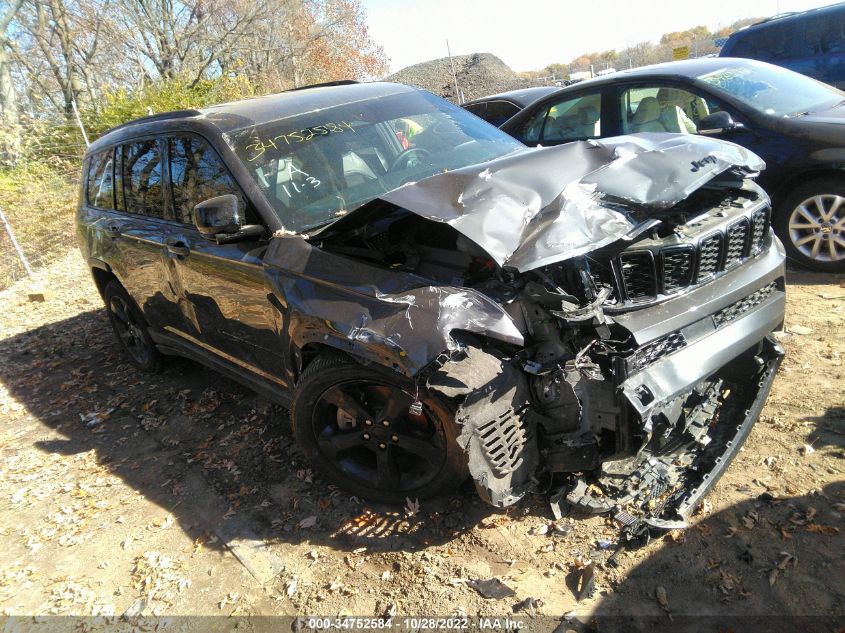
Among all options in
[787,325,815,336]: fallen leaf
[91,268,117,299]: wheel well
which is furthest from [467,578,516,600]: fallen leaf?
[91,268,117,299]: wheel well

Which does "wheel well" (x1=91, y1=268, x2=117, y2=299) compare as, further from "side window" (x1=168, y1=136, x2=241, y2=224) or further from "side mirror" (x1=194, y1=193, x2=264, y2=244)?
"side mirror" (x1=194, y1=193, x2=264, y2=244)

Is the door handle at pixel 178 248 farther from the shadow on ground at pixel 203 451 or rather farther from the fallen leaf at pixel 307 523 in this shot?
the fallen leaf at pixel 307 523

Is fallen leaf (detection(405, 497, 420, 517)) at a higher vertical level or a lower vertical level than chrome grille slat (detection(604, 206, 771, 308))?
lower

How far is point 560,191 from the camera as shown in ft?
8.70

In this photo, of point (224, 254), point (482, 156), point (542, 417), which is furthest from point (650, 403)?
point (224, 254)

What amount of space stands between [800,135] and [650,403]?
12.3 ft

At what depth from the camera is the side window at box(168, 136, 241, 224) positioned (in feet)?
11.1

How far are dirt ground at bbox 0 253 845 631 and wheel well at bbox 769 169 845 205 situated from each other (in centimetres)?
89

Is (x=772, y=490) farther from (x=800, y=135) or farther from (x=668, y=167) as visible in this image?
(x=800, y=135)

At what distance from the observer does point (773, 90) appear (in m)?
5.38

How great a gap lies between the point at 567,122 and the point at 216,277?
439cm

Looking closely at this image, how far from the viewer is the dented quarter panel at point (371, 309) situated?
2314 mm

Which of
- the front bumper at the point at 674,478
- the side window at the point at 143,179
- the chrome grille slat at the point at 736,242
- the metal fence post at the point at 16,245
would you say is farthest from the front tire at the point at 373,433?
the metal fence post at the point at 16,245

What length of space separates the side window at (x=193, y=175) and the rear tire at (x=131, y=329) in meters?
1.56
